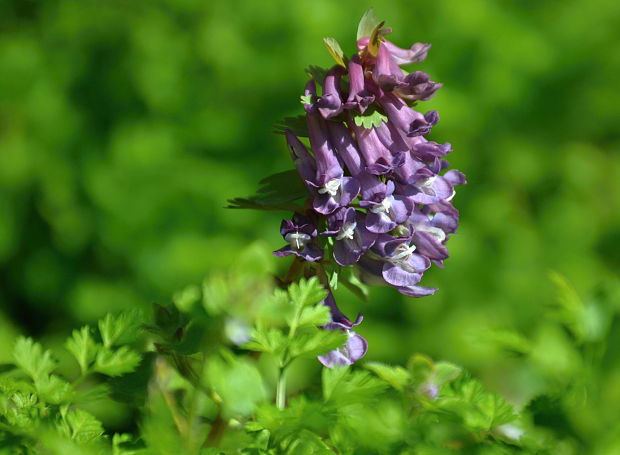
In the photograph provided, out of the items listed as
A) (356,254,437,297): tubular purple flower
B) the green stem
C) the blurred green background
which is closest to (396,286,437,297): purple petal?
(356,254,437,297): tubular purple flower

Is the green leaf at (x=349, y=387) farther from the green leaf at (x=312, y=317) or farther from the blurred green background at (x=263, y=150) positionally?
the blurred green background at (x=263, y=150)

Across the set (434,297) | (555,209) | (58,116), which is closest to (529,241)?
(555,209)

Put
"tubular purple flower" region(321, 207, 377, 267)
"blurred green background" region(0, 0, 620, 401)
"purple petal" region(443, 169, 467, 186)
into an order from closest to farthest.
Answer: "tubular purple flower" region(321, 207, 377, 267) < "purple petal" region(443, 169, 467, 186) < "blurred green background" region(0, 0, 620, 401)

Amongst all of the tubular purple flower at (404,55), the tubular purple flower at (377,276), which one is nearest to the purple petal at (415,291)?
the tubular purple flower at (377,276)

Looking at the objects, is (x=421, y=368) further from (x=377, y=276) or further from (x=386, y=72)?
(x=386, y=72)

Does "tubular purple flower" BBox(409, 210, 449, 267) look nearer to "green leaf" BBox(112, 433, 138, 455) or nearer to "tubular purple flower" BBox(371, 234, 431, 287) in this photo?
"tubular purple flower" BBox(371, 234, 431, 287)

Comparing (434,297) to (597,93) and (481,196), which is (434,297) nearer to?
(481,196)
